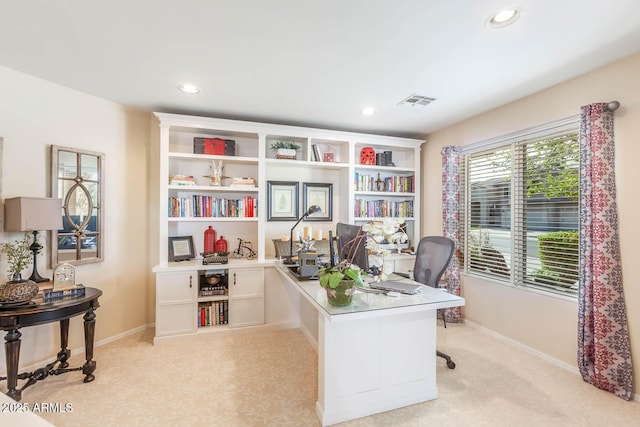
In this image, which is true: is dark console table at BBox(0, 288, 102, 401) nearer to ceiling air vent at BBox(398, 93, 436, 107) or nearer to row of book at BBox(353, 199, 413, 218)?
row of book at BBox(353, 199, 413, 218)

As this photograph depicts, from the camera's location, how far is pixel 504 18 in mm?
1728

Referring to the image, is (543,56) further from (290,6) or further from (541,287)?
(541,287)

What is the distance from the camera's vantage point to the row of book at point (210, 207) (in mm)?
3248

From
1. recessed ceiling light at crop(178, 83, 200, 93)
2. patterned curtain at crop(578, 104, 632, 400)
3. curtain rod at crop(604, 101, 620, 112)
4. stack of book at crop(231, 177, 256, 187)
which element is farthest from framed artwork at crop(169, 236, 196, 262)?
curtain rod at crop(604, 101, 620, 112)

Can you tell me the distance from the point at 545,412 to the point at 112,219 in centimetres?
410

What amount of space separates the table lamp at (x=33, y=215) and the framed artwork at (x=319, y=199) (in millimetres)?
2475

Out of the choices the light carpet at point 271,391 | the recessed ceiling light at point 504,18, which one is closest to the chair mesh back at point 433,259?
the light carpet at point 271,391

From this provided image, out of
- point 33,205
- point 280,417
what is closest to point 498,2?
point 280,417

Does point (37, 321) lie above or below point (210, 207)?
below

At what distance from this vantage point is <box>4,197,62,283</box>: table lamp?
85.5 inches

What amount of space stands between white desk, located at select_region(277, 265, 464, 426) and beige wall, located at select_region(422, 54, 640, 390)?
54.0 inches

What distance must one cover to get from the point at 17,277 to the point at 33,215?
48 centimetres

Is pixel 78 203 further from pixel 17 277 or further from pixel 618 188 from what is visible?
pixel 618 188

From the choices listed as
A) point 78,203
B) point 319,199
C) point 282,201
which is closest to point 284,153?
point 282,201
